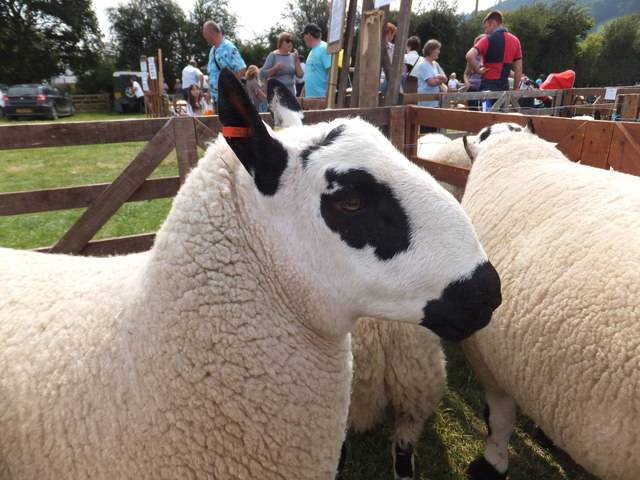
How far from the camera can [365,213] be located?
137 centimetres

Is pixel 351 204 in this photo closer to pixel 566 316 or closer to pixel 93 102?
pixel 566 316

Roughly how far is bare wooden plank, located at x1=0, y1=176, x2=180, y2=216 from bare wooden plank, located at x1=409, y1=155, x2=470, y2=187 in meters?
2.63

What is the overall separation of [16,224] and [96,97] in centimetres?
3530

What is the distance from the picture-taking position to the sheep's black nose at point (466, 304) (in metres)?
1.33

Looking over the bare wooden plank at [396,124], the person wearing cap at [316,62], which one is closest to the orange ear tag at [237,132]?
the bare wooden plank at [396,124]

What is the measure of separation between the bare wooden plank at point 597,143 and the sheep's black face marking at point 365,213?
230cm

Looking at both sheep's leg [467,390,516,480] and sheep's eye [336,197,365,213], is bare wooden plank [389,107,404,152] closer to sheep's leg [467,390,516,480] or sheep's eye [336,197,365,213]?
sheep's leg [467,390,516,480]

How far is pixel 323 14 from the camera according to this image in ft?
158

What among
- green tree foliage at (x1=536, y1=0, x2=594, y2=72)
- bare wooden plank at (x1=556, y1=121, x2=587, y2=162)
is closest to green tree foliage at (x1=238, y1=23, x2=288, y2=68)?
green tree foliage at (x1=536, y1=0, x2=594, y2=72)

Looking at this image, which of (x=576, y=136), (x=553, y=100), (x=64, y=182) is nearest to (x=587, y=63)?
(x=553, y=100)

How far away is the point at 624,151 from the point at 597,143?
212mm

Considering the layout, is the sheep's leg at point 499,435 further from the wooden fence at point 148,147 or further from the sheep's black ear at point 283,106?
the sheep's black ear at point 283,106

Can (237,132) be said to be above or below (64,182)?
above

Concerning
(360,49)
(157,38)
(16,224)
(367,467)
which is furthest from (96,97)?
(367,467)
